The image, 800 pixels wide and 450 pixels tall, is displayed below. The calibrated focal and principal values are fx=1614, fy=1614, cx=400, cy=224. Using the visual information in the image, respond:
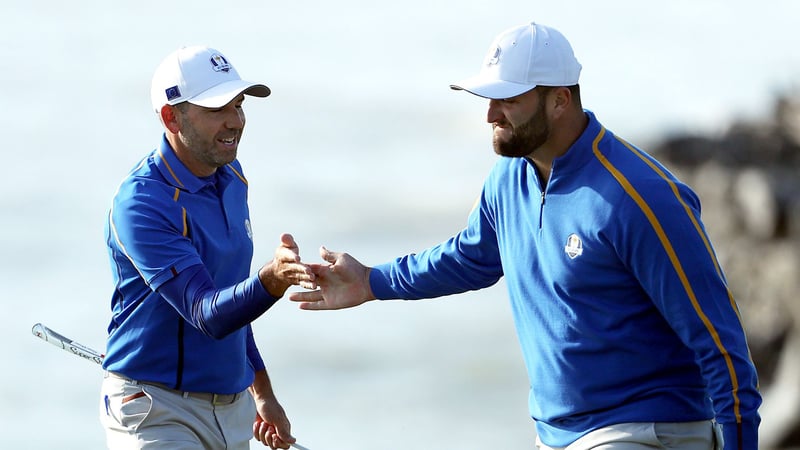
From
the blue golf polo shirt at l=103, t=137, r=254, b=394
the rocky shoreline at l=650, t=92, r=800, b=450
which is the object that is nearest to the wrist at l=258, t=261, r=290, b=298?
the blue golf polo shirt at l=103, t=137, r=254, b=394

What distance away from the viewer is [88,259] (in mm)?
23672

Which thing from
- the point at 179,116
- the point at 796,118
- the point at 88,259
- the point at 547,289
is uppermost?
the point at 179,116

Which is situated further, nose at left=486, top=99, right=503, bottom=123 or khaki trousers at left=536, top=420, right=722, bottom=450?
nose at left=486, top=99, right=503, bottom=123

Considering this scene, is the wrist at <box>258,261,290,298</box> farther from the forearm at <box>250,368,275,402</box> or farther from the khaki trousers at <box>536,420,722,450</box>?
the khaki trousers at <box>536,420,722,450</box>

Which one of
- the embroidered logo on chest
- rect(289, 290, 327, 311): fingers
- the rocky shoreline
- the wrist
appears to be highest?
the embroidered logo on chest

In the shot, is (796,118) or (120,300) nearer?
(120,300)

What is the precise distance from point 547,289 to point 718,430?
80 cm

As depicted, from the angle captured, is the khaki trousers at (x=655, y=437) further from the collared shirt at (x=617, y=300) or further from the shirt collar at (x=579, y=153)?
the shirt collar at (x=579, y=153)

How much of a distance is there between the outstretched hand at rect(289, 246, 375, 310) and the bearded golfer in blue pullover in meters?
0.83

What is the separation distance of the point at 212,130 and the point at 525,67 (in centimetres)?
132

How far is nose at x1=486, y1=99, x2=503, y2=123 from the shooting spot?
6016 mm

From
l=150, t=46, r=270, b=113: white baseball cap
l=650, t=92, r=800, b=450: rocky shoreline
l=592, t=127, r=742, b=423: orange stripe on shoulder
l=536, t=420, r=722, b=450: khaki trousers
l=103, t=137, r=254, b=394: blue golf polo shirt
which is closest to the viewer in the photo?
l=592, t=127, r=742, b=423: orange stripe on shoulder

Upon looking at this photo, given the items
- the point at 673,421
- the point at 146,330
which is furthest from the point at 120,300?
the point at 673,421

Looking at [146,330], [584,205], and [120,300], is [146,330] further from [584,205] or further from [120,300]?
[584,205]
